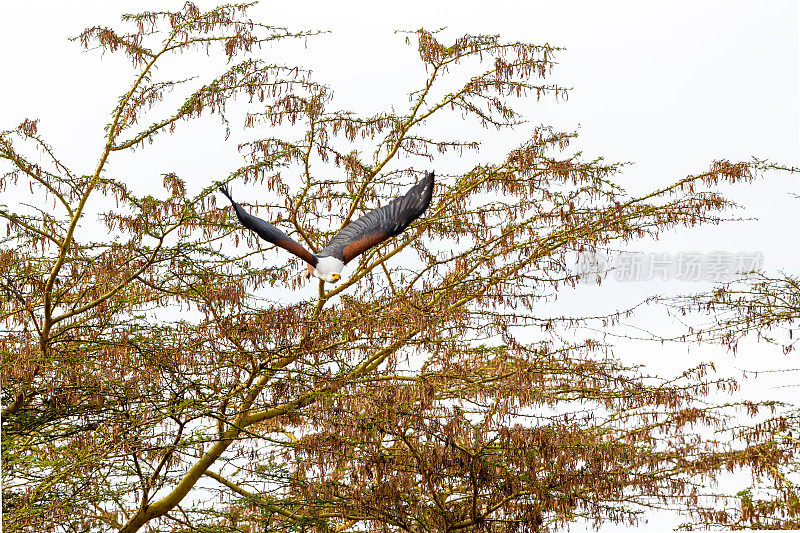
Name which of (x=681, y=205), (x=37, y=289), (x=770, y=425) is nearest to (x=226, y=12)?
(x=37, y=289)

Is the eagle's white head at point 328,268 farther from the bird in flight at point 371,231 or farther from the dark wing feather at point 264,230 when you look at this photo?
the dark wing feather at point 264,230

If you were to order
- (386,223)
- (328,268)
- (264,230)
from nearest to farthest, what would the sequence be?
(264,230) → (328,268) → (386,223)

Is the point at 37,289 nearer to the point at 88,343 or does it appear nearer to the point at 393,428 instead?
the point at 88,343

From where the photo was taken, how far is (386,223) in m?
7.09

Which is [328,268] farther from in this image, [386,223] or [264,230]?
[264,230]

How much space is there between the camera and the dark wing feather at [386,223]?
6.95m

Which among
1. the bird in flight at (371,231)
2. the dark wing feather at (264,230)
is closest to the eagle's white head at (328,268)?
the bird in flight at (371,231)

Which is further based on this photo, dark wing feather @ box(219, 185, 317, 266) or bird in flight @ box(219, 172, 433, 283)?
bird in flight @ box(219, 172, 433, 283)

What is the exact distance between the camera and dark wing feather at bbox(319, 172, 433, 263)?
695cm

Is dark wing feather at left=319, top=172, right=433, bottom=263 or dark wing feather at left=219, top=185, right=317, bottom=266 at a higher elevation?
dark wing feather at left=319, top=172, right=433, bottom=263

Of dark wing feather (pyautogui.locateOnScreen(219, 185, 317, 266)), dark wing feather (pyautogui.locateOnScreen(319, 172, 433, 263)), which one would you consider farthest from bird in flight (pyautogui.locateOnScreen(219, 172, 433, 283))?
dark wing feather (pyautogui.locateOnScreen(219, 185, 317, 266))

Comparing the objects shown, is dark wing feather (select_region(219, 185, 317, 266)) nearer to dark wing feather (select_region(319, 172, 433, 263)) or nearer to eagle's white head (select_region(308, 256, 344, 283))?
eagle's white head (select_region(308, 256, 344, 283))

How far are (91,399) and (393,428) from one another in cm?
222

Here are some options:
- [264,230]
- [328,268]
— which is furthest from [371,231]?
[264,230]
